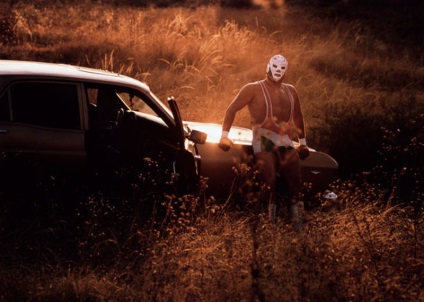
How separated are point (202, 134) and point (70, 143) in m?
1.12

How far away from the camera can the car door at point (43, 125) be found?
4.86m

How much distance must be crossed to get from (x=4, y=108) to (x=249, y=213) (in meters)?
2.35

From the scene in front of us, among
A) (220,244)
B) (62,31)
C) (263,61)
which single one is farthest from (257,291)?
(62,31)

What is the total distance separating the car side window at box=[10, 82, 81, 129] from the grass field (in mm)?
744

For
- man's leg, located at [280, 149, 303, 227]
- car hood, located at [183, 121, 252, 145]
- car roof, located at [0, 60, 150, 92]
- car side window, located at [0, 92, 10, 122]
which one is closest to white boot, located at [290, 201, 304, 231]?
man's leg, located at [280, 149, 303, 227]

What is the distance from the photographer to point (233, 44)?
12875 millimetres

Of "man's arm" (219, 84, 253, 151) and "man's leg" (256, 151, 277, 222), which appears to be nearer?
"man's leg" (256, 151, 277, 222)

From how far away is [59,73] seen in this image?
5156mm

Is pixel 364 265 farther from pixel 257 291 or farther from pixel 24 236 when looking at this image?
pixel 24 236

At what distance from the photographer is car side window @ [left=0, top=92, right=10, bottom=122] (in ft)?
16.0

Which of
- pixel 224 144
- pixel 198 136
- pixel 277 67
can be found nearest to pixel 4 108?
pixel 198 136

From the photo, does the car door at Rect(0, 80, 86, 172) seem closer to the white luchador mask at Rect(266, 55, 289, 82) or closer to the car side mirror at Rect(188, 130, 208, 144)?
the car side mirror at Rect(188, 130, 208, 144)

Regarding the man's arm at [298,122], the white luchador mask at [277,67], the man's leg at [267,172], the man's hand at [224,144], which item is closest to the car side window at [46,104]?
the man's hand at [224,144]

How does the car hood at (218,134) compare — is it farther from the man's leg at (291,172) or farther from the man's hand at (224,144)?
the man's leg at (291,172)
